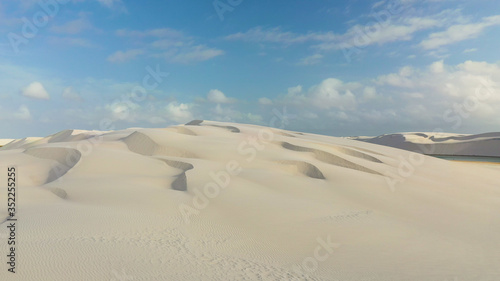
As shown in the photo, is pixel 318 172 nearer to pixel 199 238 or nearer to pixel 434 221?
pixel 434 221

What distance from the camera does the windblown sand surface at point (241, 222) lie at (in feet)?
11.7

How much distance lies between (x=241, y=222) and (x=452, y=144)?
45931 millimetres

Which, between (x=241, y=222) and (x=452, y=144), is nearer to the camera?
(x=241, y=222)

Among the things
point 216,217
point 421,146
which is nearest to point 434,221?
point 216,217

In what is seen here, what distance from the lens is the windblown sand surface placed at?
358 cm

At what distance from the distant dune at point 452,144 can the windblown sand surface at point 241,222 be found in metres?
34.2

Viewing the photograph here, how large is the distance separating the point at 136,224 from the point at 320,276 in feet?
9.17

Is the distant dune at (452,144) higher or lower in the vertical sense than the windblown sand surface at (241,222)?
higher

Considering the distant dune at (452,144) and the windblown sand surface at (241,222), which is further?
the distant dune at (452,144)

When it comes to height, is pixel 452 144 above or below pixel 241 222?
above

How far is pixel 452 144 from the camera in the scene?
1647 inches

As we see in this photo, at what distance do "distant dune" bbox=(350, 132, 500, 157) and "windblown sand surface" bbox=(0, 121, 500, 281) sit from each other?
112ft

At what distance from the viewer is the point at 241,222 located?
5.12 metres

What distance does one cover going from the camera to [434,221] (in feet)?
19.1
